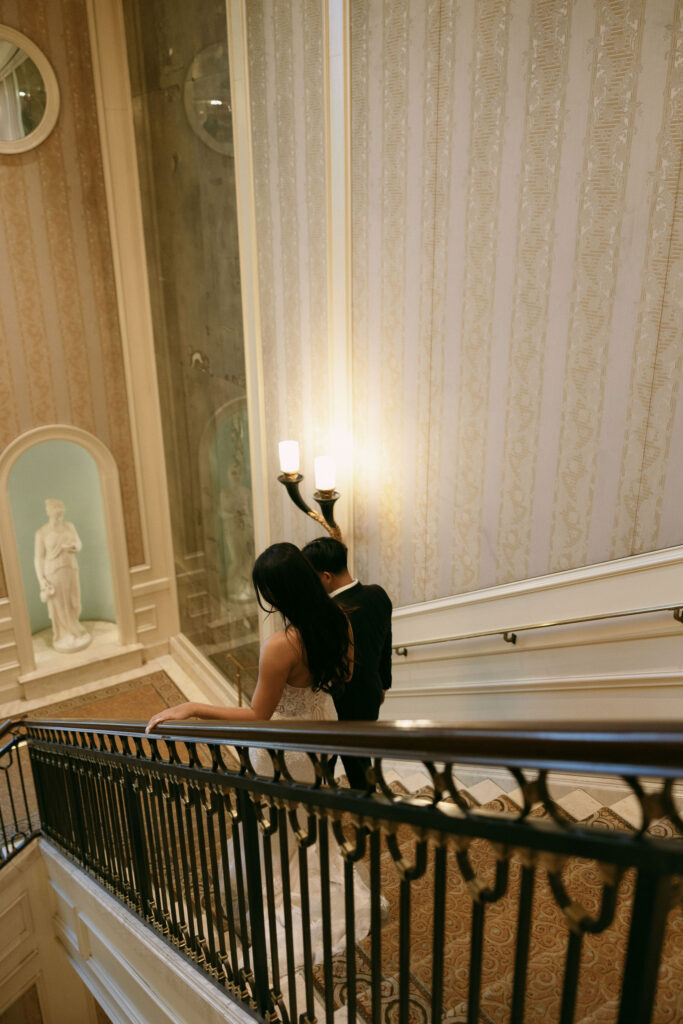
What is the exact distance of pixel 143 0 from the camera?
5.54 metres

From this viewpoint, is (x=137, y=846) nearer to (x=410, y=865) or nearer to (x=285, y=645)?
(x=285, y=645)

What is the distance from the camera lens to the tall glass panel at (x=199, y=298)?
4.99 meters

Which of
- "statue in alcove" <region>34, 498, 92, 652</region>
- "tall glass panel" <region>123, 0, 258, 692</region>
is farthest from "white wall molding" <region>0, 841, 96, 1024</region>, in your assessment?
"statue in alcove" <region>34, 498, 92, 652</region>

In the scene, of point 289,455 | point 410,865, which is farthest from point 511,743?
point 289,455

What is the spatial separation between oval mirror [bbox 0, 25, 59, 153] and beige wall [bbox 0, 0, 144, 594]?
7cm

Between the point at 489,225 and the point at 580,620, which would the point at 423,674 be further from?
the point at 489,225

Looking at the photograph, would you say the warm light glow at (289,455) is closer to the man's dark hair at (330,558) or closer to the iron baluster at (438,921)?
the man's dark hair at (330,558)

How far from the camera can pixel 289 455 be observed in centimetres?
419

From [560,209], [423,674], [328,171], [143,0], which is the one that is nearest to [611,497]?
[560,209]

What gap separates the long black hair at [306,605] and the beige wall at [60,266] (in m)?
4.86

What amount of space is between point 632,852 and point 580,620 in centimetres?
208

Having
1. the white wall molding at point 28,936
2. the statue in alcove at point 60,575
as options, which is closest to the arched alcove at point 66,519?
the statue in alcove at point 60,575

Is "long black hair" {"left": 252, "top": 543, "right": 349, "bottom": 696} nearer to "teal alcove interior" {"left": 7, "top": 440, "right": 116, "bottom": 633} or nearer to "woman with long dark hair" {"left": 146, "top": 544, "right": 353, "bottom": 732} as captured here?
"woman with long dark hair" {"left": 146, "top": 544, "right": 353, "bottom": 732}

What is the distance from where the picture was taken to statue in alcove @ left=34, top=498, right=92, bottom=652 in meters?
6.96
